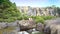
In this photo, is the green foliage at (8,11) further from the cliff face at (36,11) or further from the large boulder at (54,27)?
the large boulder at (54,27)

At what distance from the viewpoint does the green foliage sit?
6457 mm

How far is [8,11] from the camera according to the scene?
21.8 ft

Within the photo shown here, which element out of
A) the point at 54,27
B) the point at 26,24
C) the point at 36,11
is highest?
the point at 36,11

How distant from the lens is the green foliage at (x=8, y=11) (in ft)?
21.2

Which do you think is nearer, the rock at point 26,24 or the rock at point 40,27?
the rock at point 40,27

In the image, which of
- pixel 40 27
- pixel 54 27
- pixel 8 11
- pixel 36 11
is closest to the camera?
pixel 54 27

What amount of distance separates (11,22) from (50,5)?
1.79 meters

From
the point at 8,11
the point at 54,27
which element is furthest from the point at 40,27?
the point at 54,27

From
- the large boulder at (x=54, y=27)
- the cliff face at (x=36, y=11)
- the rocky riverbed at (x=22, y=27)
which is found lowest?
the rocky riverbed at (x=22, y=27)

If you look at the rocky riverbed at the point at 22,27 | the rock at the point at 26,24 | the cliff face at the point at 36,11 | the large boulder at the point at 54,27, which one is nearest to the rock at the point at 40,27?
the rocky riverbed at the point at 22,27

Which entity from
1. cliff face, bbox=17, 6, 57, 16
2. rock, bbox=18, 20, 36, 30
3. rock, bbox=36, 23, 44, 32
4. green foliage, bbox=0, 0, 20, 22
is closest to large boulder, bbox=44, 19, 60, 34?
rock, bbox=36, 23, 44, 32

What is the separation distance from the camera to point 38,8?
254 inches

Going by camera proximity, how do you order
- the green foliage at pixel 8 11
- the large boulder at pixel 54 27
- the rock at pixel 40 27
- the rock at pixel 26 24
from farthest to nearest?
1. the green foliage at pixel 8 11
2. the rock at pixel 26 24
3. the rock at pixel 40 27
4. the large boulder at pixel 54 27

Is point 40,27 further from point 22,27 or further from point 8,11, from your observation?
point 8,11
